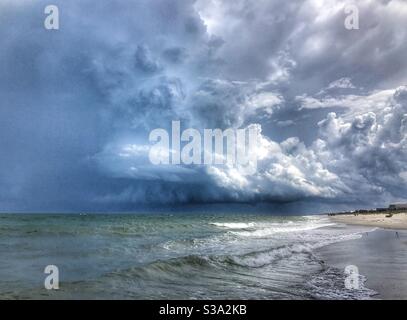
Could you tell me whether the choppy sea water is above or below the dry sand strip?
above

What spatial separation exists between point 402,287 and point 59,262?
14349 millimetres

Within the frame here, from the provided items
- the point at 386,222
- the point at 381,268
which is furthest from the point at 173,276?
the point at 386,222

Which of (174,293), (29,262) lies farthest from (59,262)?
(174,293)

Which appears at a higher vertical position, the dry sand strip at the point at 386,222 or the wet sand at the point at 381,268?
the wet sand at the point at 381,268

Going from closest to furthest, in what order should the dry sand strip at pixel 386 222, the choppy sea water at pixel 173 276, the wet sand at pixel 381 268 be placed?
the wet sand at pixel 381 268, the choppy sea water at pixel 173 276, the dry sand strip at pixel 386 222

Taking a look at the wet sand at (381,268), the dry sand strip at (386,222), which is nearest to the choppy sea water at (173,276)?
the wet sand at (381,268)

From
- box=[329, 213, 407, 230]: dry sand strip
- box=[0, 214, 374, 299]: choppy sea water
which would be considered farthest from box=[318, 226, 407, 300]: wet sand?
box=[329, 213, 407, 230]: dry sand strip

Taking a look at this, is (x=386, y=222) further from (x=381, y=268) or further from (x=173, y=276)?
(x=173, y=276)

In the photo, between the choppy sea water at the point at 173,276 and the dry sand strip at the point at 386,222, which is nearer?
the choppy sea water at the point at 173,276

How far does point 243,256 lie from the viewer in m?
20.0

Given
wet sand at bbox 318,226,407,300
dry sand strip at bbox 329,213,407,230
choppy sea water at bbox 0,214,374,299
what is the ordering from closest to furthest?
wet sand at bbox 318,226,407,300, choppy sea water at bbox 0,214,374,299, dry sand strip at bbox 329,213,407,230

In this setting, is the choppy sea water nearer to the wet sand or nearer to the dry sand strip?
the wet sand

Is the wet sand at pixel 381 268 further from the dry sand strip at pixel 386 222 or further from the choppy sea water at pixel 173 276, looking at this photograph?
the dry sand strip at pixel 386 222
